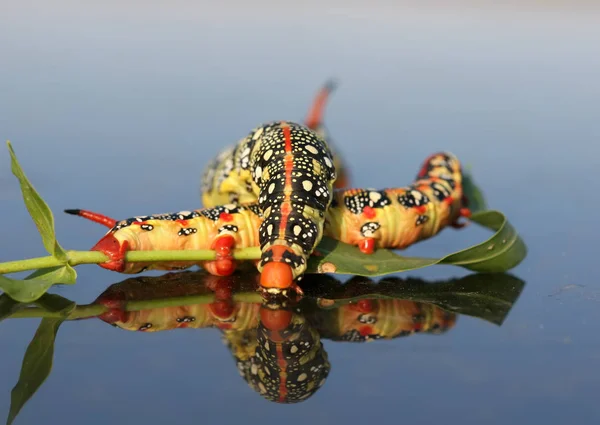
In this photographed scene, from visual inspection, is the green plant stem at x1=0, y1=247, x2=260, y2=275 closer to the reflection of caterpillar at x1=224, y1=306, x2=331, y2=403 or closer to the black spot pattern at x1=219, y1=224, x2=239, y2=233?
the black spot pattern at x1=219, y1=224, x2=239, y2=233

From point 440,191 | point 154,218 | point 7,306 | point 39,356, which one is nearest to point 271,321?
point 154,218

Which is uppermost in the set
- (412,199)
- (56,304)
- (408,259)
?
(412,199)

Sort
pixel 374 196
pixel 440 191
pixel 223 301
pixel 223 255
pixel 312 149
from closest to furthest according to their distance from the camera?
pixel 223 301 < pixel 223 255 < pixel 312 149 < pixel 374 196 < pixel 440 191

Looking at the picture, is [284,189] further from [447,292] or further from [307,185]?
[447,292]

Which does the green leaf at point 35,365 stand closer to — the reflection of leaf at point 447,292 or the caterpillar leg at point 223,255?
the caterpillar leg at point 223,255

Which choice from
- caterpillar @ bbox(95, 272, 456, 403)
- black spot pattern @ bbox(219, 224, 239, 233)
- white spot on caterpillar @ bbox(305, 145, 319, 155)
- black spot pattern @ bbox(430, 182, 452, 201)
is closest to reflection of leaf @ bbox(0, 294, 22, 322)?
caterpillar @ bbox(95, 272, 456, 403)

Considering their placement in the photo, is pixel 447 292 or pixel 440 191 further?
pixel 440 191

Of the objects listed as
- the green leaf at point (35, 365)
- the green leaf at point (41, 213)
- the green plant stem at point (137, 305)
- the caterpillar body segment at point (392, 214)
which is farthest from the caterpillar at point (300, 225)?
the green leaf at point (35, 365)
